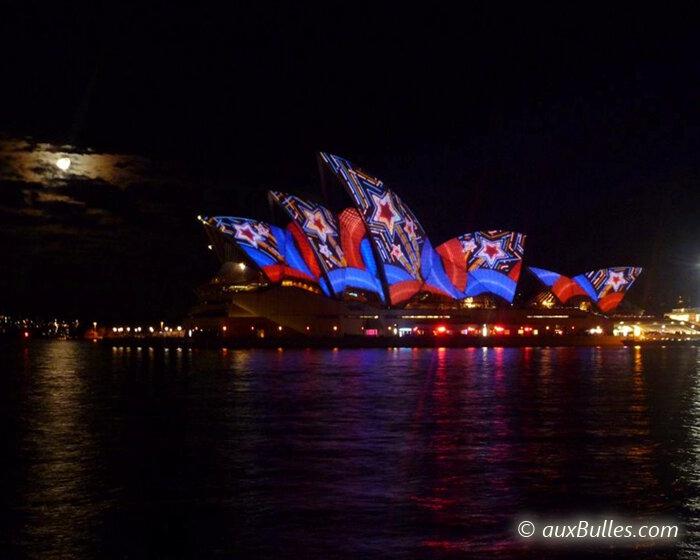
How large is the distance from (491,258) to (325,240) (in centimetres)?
1632

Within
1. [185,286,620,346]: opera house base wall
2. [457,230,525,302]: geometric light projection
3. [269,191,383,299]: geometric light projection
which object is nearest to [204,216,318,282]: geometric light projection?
[185,286,620,346]: opera house base wall

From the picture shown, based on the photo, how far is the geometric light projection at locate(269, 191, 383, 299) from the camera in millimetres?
56375

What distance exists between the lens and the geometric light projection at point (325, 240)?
56.4 m

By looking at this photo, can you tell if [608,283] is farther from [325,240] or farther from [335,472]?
[335,472]

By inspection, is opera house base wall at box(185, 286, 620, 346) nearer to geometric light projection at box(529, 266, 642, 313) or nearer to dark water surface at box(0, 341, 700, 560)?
geometric light projection at box(529, 266, 642, 313)

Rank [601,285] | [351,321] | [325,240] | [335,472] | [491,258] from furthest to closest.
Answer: [601,285] < [491,258] < [351,321] < [325,240] < [335,472]

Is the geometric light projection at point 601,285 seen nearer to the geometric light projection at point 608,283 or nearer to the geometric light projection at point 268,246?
the geometric light projection at point 608,283

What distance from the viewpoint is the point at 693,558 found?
632 cm

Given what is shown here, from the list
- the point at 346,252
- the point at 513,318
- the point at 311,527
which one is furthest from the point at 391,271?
the point at 311,527

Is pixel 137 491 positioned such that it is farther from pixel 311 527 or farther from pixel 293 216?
pixel 293 216

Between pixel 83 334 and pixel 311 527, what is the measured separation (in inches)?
4106

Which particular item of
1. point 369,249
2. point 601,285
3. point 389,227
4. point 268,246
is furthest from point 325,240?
point 601,285

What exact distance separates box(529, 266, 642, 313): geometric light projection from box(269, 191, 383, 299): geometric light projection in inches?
848

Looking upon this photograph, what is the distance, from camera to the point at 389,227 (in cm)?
5741
